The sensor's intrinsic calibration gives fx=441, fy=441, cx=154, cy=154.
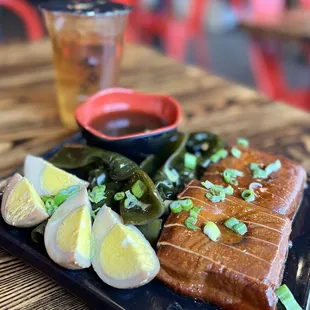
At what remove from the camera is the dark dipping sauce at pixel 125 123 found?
4.58 feet

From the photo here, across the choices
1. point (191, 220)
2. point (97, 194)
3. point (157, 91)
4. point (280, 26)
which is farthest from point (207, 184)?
point (280, 26)

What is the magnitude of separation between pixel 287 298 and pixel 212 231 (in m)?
0.20

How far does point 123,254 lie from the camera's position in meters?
0.89

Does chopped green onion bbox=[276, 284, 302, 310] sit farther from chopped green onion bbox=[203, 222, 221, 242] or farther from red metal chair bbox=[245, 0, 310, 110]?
red metal chair bbox=[245, 0, 310, 110]

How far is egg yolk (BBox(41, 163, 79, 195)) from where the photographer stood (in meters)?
1.08

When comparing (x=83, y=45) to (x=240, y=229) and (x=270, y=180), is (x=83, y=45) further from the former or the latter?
(x=240, y=229)

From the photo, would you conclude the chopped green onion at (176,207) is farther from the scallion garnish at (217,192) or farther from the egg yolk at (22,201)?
the egg yolk at (22,201)

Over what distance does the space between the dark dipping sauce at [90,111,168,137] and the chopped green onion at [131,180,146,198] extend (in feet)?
1.19

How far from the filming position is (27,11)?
9.62 feet

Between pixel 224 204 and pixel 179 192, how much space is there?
159 millimetres

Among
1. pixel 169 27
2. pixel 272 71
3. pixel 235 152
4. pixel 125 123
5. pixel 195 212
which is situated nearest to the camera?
pixel 195 212

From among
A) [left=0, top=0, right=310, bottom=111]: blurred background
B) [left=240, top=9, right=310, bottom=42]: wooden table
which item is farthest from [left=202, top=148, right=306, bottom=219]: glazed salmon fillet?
[left=240, top=9, right=310, bottom=42]: wooden table

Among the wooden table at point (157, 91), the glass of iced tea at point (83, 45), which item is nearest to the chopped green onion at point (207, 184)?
the wooden table at point (157, 91)

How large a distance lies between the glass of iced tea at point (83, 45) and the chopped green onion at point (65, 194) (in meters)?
0.64
